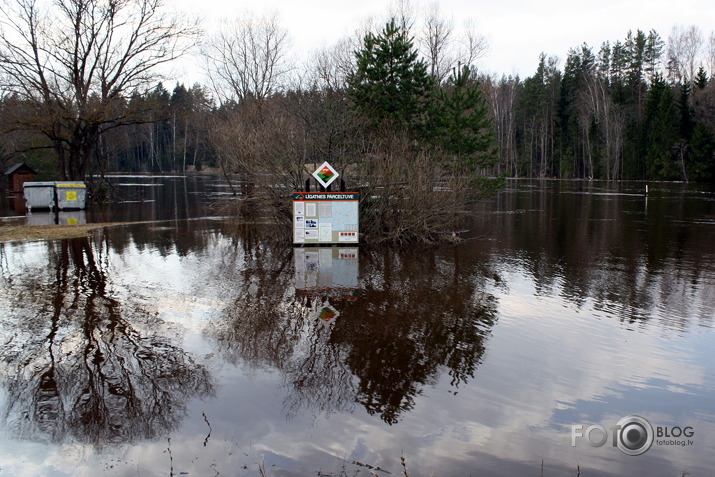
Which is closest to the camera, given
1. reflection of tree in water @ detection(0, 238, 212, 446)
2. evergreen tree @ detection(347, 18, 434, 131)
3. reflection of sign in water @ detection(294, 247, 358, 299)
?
reflection of tree in water @ detection(0, 238, 212, 446)

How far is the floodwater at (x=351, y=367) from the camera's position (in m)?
4.46

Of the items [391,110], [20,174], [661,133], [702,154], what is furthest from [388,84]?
[661,133]

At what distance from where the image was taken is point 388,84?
20625 millimetres

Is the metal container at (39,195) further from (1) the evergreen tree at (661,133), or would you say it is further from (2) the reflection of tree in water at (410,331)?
(1) the evergreen tree at (661,133)

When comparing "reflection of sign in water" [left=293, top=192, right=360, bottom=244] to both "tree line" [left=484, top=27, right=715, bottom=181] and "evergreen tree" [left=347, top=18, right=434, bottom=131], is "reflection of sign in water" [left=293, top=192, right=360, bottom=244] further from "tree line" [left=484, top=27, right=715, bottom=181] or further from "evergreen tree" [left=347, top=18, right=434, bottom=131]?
"tree line" [left=484, top=27, right=715, bottom=181]

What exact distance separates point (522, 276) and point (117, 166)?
347 ft

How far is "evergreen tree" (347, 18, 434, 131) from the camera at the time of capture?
20297 millimetres

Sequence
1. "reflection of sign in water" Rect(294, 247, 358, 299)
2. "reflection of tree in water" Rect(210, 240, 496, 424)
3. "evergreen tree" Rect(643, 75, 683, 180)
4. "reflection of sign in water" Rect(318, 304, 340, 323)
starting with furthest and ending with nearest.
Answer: "evergreen tree" Rect(643, 75, 683, 180), "reflection of sign in water" Rect(294, 247, 358, 299), "reflection of sign in water" Rect(318, 304, 340, 323), "reflection of tree in water" Rect(210, 240, 496, 424)

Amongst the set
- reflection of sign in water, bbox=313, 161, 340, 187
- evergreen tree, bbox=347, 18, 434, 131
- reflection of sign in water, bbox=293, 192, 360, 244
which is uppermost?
evergreen tree, bbox=347, 18, 434, 131

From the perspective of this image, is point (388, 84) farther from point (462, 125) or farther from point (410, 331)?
point (410, 331)

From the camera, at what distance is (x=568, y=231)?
18703mm

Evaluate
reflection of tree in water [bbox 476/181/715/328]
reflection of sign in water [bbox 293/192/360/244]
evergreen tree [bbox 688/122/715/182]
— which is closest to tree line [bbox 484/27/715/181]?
evergreen tree [bbox 688/122/715/182]

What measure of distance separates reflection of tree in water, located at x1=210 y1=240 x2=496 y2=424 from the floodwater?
0.12 ft

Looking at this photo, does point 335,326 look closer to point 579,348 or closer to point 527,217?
point 579,348
